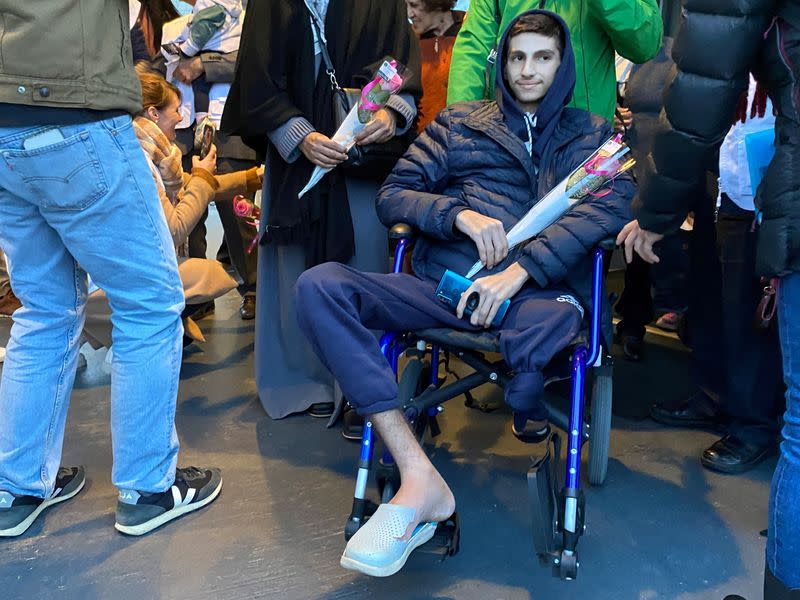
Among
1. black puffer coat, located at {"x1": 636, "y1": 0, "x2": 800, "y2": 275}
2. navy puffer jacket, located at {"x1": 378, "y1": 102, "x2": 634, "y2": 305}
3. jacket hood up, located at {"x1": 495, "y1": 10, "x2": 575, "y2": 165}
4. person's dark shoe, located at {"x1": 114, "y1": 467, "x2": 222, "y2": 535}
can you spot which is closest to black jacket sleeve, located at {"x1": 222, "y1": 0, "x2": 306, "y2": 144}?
navy puffer jacket, located at {"x1": 378, "y1": 102, "x2": 634, "y2": 305}

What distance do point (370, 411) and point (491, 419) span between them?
3.45 ft

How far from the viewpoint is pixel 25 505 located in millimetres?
1952

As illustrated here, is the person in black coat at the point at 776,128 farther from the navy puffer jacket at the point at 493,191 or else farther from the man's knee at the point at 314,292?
the man's knee at the point at 314,292

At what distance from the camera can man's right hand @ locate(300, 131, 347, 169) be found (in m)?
2.31

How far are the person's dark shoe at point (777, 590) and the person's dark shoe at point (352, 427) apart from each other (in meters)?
1.34

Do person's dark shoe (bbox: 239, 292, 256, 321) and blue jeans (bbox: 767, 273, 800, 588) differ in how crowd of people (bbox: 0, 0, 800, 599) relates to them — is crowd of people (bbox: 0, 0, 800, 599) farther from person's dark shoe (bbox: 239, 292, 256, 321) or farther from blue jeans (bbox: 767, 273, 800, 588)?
person's dark shoe (bbox: 239, 292, 256, 321)

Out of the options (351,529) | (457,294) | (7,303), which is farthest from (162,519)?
(7,303)

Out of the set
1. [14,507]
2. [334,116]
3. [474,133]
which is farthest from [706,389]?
[14,507]

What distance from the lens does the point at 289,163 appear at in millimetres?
2457

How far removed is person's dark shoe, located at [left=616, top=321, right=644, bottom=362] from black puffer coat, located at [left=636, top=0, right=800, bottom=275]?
1.95 meters

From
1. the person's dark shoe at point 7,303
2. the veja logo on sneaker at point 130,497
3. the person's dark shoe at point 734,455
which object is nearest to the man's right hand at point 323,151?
the veja logo on sneaker at point 130,497

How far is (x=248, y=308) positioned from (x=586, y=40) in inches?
91.7

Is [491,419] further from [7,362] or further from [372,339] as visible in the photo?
[7,362]

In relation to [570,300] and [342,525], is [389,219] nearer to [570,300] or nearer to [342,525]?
[570,300]
